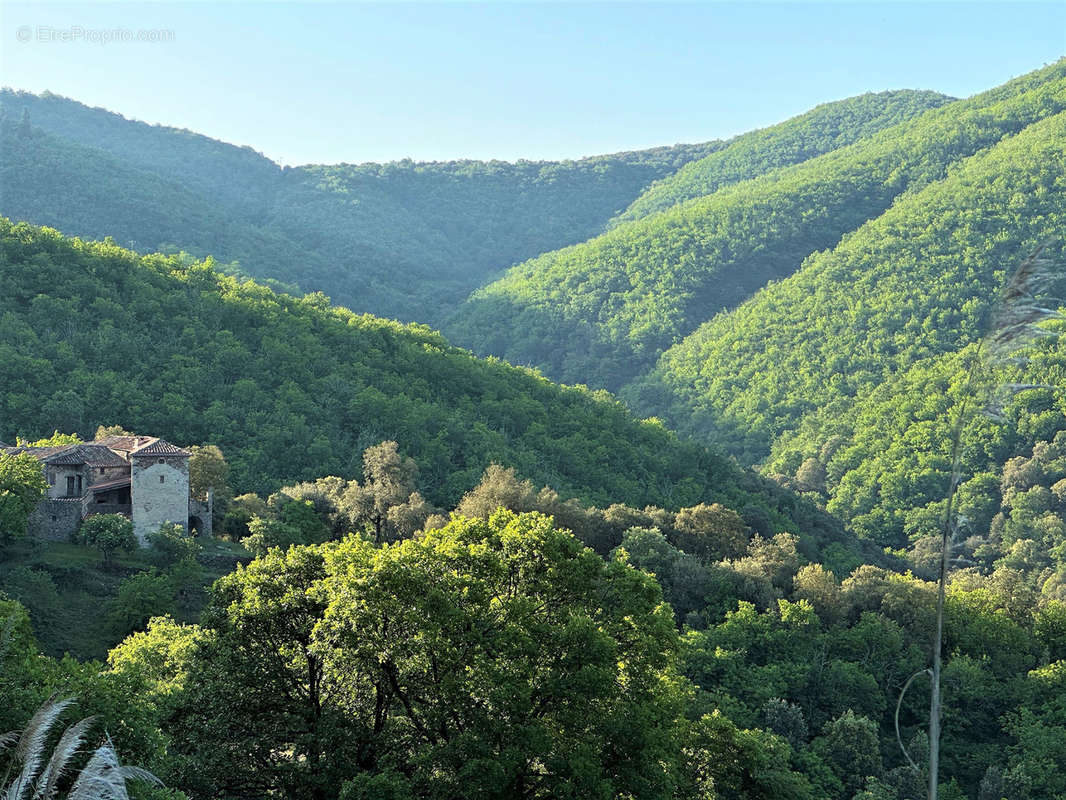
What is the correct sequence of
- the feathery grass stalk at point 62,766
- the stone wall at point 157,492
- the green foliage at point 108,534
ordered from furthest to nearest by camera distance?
1. the stone wall at point 157,492
2. the green foliage at point 108,534
3. the feathery grass stalk at point 62,766

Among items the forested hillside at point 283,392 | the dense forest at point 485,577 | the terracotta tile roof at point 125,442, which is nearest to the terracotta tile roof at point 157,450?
the terracotta tile roof at point 125,442

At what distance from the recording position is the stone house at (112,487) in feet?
135

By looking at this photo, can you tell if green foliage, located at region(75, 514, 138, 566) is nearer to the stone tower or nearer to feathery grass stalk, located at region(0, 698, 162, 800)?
the stone tower

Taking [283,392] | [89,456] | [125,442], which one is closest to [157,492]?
[89,456]

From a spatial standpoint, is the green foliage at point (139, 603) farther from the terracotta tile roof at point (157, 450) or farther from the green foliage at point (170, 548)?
the terracotta tile roof at point (157, 450)

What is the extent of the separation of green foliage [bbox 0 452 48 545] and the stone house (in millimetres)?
1211

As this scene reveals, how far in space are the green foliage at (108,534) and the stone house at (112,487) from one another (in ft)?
5.11

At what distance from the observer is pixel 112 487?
42.8 meters

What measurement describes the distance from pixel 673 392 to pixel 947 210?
54.6 metres

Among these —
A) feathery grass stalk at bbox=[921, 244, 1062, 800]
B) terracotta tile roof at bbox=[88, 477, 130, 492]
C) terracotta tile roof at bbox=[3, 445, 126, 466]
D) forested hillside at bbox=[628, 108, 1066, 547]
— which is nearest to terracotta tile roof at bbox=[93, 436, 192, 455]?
terracotta tile roof at bbox=[3, 445, 126, 466]

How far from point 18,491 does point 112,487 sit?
4.84 meters

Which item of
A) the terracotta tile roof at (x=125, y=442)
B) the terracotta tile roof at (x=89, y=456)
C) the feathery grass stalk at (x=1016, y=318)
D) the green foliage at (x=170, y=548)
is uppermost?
the feathery grass stalk at (x=1016, y=318)

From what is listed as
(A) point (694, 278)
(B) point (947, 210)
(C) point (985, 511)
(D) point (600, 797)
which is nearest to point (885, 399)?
(C) point (985, 511)

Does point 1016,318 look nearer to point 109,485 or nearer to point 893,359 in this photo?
point 109,485
